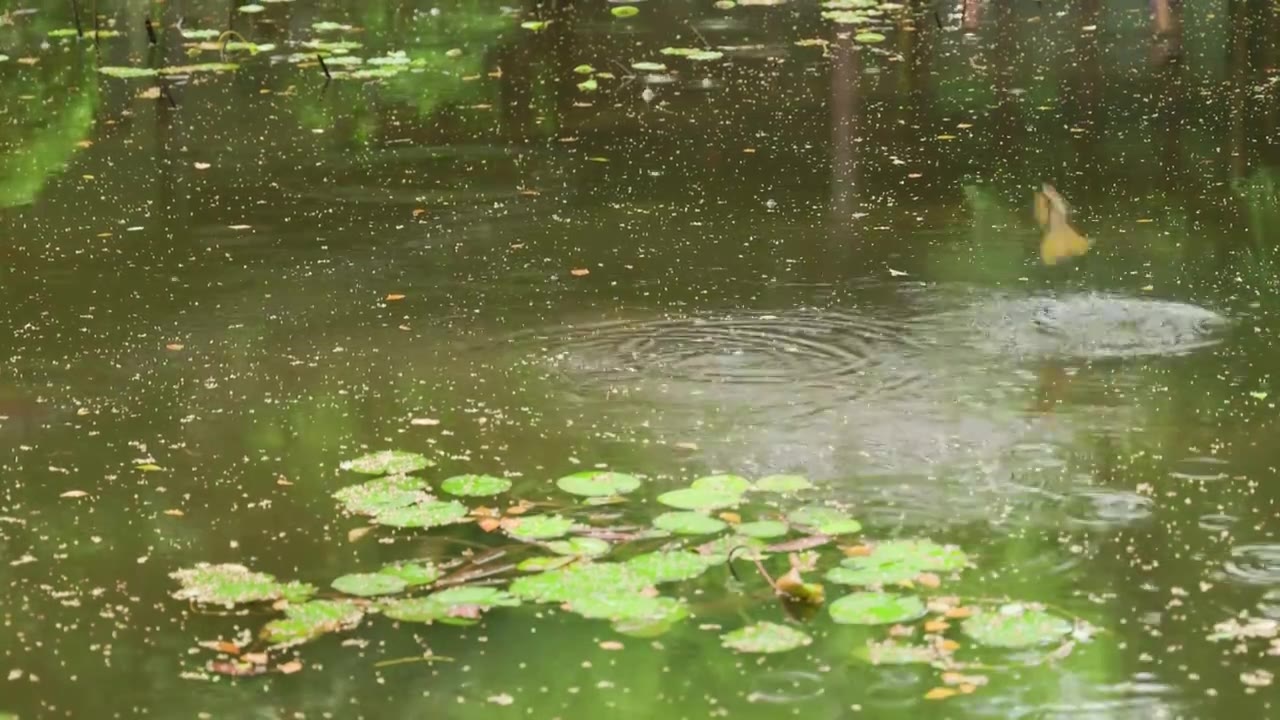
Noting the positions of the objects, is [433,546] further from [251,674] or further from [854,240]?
[854,240]

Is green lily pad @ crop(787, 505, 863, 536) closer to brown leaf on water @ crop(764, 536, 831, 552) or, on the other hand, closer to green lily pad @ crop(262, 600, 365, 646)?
brown leaf on water @ crop(764, 536, 831, 552)

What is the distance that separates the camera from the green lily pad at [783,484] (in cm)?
499

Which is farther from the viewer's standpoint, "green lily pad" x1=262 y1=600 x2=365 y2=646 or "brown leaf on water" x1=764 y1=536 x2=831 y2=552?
"brown leaf on water" x1=764 y1=536 x2=831 y2=552

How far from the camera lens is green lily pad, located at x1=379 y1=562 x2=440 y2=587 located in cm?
450

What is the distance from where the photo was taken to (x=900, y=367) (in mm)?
6004

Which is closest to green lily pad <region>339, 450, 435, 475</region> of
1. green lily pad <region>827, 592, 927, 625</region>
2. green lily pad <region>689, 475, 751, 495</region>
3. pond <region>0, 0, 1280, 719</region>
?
pond <region>0, 0, 1280, 719</region>

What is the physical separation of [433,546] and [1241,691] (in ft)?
6.09

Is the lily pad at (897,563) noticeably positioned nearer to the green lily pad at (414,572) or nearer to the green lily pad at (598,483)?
the green lily pad at (598,483)

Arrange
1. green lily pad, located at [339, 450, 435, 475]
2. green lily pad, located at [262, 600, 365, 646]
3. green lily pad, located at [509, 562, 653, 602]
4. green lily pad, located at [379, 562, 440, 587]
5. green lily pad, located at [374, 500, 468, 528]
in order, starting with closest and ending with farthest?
green lily pad, located at [262, 600, 365, 646] < green lily pad, located at [509, 562, 653, 602] < green lily pad, located at [379, 562, 440, 587] < green lily pad, located at [374, 500, 468, 528] < green lily pad, located at [339, 450, 435, 475]

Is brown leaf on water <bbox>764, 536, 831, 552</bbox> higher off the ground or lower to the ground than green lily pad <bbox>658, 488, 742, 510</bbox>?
lower

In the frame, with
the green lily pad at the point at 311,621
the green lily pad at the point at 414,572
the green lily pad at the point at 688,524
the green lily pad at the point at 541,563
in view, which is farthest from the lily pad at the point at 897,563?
the green lily pad at the point at 311,621

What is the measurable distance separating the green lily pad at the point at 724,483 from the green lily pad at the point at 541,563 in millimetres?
551

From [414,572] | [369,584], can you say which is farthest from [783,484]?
[369,584]

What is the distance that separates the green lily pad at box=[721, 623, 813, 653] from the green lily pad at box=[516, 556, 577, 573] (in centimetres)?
51
